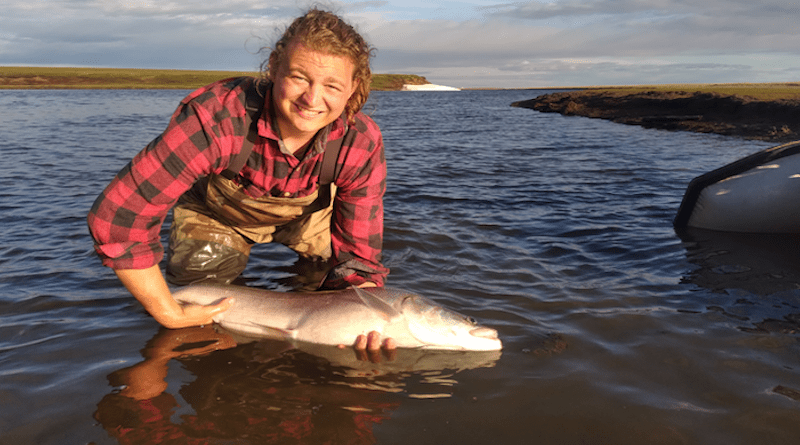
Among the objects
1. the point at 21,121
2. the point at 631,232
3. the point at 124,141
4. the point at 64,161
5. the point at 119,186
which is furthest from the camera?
the point at 21,121

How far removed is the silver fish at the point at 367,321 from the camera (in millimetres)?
3652

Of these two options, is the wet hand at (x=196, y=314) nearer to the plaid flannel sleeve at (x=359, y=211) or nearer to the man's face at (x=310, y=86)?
the plaid flannel sleeve at (x=359, y=211)

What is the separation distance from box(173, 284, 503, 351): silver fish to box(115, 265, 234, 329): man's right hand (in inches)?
12.4

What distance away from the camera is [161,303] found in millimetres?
3686

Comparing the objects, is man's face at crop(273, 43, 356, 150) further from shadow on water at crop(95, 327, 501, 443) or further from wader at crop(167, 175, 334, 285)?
shadow on water at crop(95, 327, 501, 443)

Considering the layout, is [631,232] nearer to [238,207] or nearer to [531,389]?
[531,389]

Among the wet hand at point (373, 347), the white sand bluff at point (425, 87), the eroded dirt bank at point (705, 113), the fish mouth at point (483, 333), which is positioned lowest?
the wet hand at point (373, 347)

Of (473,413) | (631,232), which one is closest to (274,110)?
(473,413)

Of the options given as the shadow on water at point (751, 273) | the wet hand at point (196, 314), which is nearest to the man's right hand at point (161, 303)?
the wet hand at point (196, 314)

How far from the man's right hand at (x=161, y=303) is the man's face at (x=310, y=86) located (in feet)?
4.41

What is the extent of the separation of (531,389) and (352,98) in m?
2.25

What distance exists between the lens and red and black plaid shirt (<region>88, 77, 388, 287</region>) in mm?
3285

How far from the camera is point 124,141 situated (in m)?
17.4

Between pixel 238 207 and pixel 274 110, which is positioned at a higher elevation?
pixel 274 110
